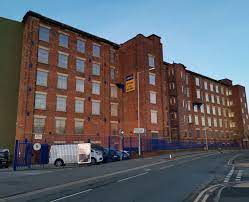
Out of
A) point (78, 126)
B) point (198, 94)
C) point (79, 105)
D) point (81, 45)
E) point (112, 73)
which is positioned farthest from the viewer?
point (198, 94)

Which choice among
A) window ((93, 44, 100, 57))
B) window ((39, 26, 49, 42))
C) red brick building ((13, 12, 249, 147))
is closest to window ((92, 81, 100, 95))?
red brick building ((13, 12, 249, 147))

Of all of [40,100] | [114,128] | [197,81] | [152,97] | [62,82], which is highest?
[197,81]

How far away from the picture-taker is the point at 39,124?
3572 cm

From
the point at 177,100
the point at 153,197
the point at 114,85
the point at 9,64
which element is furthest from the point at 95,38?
the point at 153,197

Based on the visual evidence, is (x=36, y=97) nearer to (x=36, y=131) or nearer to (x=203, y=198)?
(x=36, y=131)

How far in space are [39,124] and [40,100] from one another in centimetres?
345

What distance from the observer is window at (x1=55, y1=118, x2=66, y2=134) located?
37.7 metres

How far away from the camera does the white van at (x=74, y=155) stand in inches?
1000

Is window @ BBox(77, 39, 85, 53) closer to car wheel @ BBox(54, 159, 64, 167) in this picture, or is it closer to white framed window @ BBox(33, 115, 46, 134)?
white framed window @ BBox(33, 115, 46, 134)

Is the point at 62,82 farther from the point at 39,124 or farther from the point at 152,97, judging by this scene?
the point at 152,97

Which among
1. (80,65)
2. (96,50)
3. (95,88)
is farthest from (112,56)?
(95,88)

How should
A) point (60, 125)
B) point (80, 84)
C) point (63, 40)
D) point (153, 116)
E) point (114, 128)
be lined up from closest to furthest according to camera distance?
point (60, 125), point (63, 40), point (80, 84), point (114, 128), point (153, 116)

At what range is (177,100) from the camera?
194ft

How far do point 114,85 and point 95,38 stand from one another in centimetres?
892
